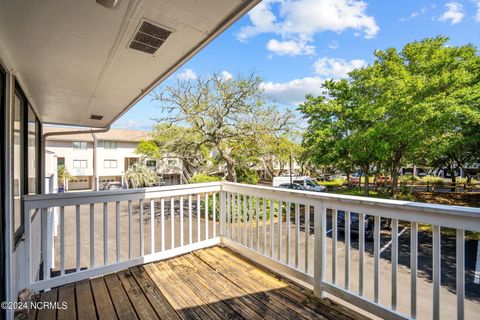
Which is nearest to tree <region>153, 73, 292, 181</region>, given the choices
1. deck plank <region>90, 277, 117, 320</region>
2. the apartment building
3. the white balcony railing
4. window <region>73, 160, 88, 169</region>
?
the white balcony railing

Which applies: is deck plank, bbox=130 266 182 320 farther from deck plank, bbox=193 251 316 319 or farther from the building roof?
the building roof

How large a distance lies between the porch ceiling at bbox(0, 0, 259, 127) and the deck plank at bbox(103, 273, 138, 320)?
201 centimetres

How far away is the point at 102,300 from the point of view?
83.2 inches

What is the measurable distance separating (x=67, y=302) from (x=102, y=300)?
11.0 inches

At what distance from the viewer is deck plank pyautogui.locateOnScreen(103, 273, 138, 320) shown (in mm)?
1920

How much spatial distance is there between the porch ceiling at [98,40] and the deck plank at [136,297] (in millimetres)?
2001

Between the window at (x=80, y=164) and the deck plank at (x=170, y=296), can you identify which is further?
the window at (x=80, y=164)

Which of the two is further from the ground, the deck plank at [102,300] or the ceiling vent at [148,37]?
the ceiling vent at [148,37]

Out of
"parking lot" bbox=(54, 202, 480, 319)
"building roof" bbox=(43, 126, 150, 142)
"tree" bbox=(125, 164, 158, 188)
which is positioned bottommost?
"parking lot" bbox=(54, 202, 480, 319)

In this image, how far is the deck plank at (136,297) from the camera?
193cm

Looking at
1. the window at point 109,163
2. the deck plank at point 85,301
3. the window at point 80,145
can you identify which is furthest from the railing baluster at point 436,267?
the window at point 80,145

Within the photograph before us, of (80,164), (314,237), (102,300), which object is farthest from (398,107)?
(80,164)

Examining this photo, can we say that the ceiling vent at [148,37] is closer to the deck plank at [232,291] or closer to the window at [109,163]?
the deck plank at [232,291]

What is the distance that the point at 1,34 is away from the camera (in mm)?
1541
